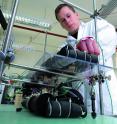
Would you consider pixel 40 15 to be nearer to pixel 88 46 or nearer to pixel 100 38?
pixel 100 38

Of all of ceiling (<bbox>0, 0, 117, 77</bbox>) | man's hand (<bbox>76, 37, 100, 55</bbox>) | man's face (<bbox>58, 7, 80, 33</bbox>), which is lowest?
man's hand (<bbox>76, 37, 100, 55</bbox>)

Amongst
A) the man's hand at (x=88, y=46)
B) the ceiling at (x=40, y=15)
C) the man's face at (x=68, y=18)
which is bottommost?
the man's hand at (x=88, y=46)

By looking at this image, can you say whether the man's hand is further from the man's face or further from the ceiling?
the ceiling

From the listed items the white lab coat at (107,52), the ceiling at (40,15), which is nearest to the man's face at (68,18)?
the white lab coat at (107,52)

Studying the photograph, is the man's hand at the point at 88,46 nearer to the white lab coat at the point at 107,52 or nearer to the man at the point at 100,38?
the man at the point at 100,38

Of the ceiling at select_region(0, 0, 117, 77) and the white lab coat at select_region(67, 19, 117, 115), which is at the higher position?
the ceiling at select_region(0, 0, 117, 77)

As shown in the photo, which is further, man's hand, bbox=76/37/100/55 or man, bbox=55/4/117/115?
man, bbox=55/4/117/115

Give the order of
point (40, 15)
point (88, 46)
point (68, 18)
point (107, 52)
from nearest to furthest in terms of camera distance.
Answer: point (88, 46) < point (107, 52) < point (68, 18) < point (40, 15)

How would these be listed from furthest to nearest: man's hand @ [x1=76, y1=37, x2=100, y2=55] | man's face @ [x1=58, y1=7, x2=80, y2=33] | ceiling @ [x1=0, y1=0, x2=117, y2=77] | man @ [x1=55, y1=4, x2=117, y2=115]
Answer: ceiling @ [x1=0, y1=0, x2=117, y2=77] → man's face @ [x1=58, y1=7, x2=80, y2=33] → man @ [x1=55, y1=4, x2=117, y2=115] → man's hand @ [x1=76, y1=37, x2=100, y2=55]

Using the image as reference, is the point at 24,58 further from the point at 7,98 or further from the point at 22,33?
the point at 7,98

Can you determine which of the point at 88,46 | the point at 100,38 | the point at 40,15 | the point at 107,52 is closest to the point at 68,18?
the point at 100,38


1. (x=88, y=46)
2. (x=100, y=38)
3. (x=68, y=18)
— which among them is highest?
(x=68, y=18)

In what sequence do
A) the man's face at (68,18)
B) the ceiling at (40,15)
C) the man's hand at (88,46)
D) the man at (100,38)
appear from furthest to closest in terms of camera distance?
the ceiling at (40,15) → the man's face at (68,18) → the man at (100,38) → the man's hand at (88,46)

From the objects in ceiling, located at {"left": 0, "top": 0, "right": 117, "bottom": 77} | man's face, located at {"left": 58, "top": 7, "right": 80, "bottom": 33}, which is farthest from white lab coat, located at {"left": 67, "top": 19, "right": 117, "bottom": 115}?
ceiling, located at {"left": 0, "top": 0, "right": 117, "bottom": 77}
